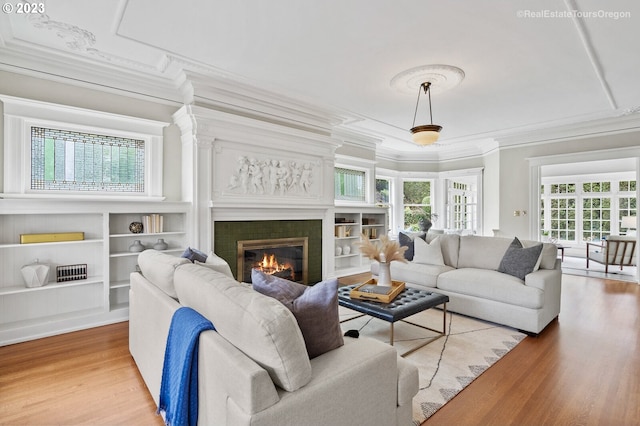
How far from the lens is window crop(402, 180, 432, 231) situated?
834 cm

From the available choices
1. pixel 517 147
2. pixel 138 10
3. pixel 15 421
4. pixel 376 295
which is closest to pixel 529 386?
pixel 376 295

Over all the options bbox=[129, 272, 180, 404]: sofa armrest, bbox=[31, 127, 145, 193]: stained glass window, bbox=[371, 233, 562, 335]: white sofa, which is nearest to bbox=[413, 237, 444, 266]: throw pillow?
bbox=[371, 233, 562, 335]: white sofa

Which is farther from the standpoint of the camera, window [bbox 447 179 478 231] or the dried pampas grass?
window [bbox 447 179 478 231]

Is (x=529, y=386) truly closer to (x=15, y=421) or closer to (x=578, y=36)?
(x=578, y=36)

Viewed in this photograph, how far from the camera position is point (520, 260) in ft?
12.2

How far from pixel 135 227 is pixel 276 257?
1.96 metres

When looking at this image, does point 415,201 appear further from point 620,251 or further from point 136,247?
point 136,247

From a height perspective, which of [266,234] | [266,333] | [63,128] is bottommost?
[266,333]

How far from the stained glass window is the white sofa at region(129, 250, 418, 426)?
260 centimetres

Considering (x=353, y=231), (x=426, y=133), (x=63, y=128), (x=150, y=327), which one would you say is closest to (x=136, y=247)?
(x=63, y=128)

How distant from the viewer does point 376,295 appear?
2.95 meters

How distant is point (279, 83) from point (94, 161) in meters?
2.32

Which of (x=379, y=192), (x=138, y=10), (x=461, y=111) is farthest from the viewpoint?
(x=379, y=192)

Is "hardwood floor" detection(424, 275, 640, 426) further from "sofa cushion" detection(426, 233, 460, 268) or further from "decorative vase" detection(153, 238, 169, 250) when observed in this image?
"decorative vase" detection(153, 238, 169, 250)
